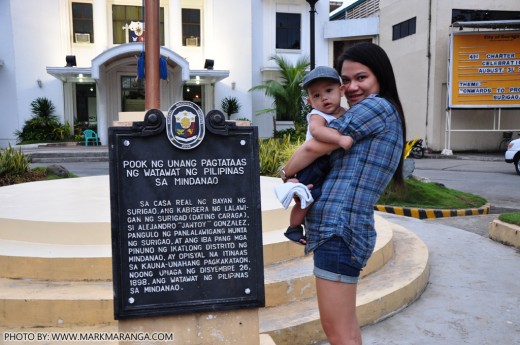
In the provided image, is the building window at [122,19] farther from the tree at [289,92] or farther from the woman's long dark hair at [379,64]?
the woman's long dark hair at [379,64]

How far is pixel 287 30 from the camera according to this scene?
80.4 ft

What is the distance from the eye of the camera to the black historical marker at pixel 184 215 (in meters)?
2.60

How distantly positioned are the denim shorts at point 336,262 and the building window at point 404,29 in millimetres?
22922

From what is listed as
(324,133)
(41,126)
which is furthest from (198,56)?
(324,133)

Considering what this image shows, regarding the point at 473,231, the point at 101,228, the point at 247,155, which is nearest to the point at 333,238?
the point at 247,155

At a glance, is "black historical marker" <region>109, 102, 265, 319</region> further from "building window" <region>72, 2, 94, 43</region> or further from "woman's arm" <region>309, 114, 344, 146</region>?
"building window" <region>72, 2, 94, 43</region>

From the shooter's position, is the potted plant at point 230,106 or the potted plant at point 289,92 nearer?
the potted plant at point 289,92

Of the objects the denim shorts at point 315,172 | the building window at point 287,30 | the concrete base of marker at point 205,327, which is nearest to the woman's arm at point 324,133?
the denim shorts at point 315,172

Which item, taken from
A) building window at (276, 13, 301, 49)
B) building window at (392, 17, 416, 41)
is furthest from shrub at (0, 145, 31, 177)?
building window at (392, 17, 416, 41)

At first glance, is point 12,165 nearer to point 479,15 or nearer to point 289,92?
point 289,92

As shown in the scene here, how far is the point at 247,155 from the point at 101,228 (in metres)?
1.99

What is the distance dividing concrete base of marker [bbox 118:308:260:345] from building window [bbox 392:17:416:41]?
2269 cm

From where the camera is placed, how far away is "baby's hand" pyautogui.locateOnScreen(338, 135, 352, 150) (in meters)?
2.12

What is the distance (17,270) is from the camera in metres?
3.75
